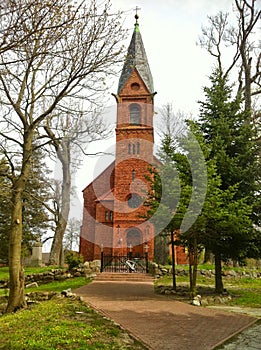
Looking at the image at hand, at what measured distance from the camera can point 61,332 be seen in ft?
20.2

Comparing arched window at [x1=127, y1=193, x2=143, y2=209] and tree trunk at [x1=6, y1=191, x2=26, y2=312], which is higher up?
arched window at [x1=127, y1=193, x2=143, y2=209]

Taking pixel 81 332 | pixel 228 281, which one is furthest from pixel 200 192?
pixel 228 281

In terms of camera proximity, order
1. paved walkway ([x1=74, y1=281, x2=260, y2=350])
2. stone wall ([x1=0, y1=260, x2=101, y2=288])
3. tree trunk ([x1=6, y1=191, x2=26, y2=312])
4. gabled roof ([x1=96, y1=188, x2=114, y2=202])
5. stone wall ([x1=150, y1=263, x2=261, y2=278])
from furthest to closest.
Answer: gabled roof ([x1=96, y1=188, x2=114, y2=202]), stone wall ([x1=150, y1=263, x2=261, y2=278]), stone wall ([x1=0, y1=260, x2=101, y2=288]), tree trunk ([x1=6, y1=191, x2=26, y2=312]), paved walkway ([x1=74, y1=281, x2=260, y2=350])

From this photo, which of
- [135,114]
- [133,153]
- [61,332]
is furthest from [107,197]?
[61,332]

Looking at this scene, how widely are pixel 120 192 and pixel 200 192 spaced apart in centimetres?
1666

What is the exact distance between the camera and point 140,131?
94.7 ft

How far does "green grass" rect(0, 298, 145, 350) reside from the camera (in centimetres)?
560

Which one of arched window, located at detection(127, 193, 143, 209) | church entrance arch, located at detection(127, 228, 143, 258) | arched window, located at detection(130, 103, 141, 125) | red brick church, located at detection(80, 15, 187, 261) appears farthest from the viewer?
arched window, located at detection(130, 103, 141, 125)

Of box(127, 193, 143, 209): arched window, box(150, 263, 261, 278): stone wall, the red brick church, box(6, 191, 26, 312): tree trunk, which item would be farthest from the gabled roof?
box(6, 191, 26, 312): tree trunk

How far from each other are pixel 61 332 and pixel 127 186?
71.4 feet

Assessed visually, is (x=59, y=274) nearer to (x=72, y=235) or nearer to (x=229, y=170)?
(x=229, y=170)

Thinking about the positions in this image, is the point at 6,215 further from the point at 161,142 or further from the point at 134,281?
the point at 161,142

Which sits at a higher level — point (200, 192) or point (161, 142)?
point (161, 142)

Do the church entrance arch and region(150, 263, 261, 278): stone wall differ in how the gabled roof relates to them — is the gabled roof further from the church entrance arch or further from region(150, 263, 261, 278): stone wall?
region(150, 263, 261, 278): stone wall
